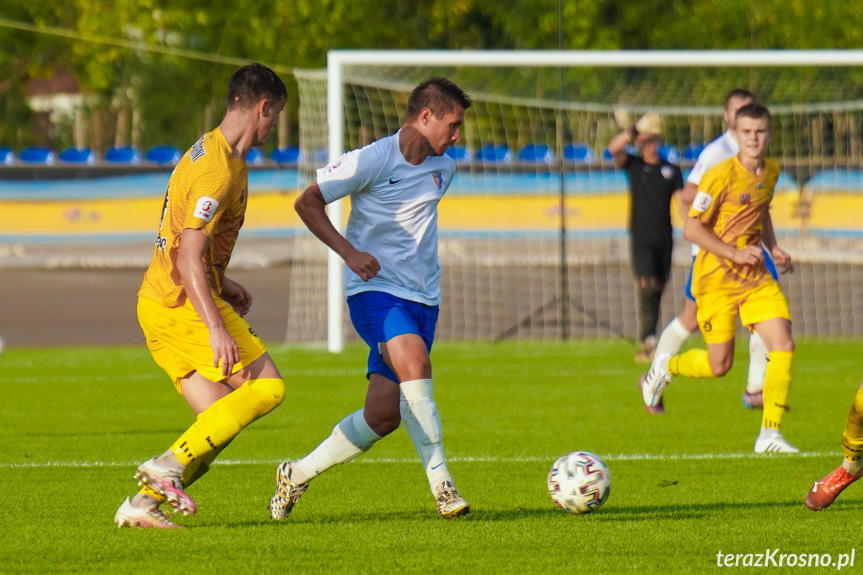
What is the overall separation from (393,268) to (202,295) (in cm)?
103

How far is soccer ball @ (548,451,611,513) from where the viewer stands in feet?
16.9

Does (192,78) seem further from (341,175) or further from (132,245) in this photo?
(341,175)

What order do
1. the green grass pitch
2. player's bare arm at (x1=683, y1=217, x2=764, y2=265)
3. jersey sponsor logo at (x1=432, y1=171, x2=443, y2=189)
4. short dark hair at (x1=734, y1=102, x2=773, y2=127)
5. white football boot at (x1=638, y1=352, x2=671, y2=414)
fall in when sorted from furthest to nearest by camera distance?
white football boot at (x1=638, y1=352, x2=671, y2=414)
short dark hair at (x1=734, y1=102, x2=773, y2=127)
player's bare arm at (x1=683, y1=217, x2=764, y2=265)
jersey sponsor logo at (x1=432, y1=171, x2=443, y2=189)
the green grass pitch

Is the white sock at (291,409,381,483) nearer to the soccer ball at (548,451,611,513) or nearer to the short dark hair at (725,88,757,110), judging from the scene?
the soccer ball at (548,451,611,513)

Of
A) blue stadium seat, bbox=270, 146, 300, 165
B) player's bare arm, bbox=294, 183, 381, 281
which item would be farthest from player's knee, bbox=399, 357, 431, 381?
blue stadium seat, bbox=270, 146, 300, 165

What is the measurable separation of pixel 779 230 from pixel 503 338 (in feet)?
33.9

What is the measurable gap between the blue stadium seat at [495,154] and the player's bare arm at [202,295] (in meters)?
17.7

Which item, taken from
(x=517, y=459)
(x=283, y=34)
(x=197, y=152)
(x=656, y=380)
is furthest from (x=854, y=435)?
(x=283, y=34)

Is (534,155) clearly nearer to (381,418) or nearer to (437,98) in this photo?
(437,98)

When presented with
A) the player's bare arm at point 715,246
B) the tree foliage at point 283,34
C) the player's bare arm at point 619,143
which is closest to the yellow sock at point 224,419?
the player's bare arm at point 715,246

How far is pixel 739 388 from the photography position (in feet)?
34.1

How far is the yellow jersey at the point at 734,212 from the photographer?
7.32 m

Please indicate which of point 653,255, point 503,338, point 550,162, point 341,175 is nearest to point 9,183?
point 550,162

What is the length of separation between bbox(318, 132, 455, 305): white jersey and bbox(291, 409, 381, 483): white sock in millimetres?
572
